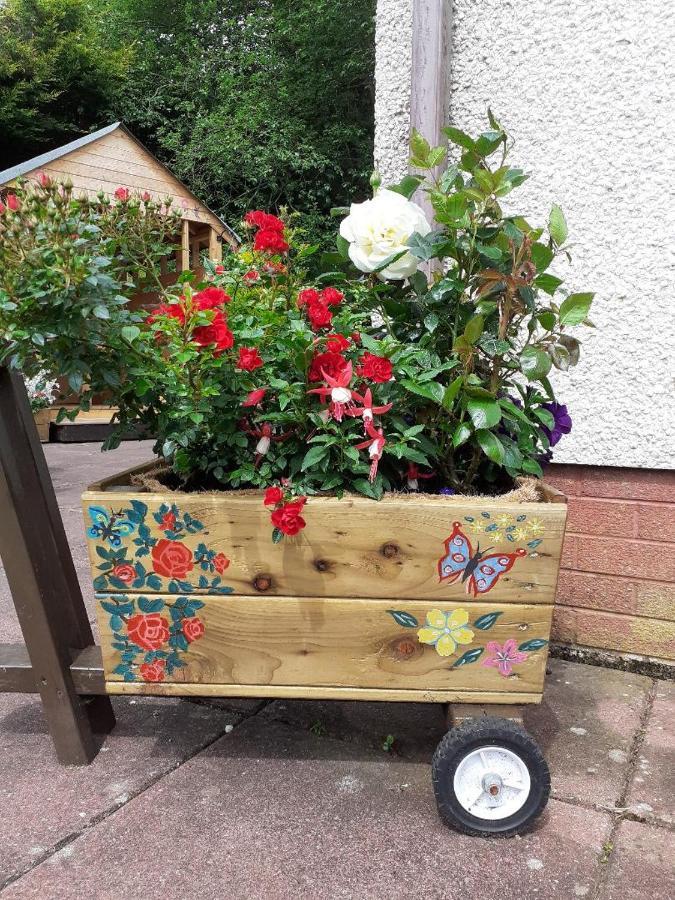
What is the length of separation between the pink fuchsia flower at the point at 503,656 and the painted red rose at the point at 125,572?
779 millimetres

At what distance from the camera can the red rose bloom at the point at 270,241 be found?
1.75m

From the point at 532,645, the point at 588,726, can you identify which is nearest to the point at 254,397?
the point at 532,645

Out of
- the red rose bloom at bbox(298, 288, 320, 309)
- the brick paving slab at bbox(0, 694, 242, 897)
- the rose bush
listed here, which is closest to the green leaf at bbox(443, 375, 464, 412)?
the rose bush

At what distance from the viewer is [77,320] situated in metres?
1.40

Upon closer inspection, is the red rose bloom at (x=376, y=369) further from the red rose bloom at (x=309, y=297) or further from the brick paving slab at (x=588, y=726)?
the brick paving slab at (x=588, y=726)

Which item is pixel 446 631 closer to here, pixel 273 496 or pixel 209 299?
pixel 273 496

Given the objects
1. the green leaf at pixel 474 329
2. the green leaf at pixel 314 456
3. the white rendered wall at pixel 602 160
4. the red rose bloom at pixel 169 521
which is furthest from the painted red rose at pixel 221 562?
the white rendered wall at pixel 602 160

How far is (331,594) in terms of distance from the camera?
156cm

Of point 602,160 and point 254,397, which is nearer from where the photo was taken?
point 254,397

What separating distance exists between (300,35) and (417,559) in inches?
663

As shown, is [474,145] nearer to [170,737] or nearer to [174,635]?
[174,635]

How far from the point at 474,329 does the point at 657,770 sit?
1228 mm

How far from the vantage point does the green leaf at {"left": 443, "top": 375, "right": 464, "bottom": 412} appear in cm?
150

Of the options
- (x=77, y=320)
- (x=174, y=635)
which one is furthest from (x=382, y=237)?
(x=174, y=635)
